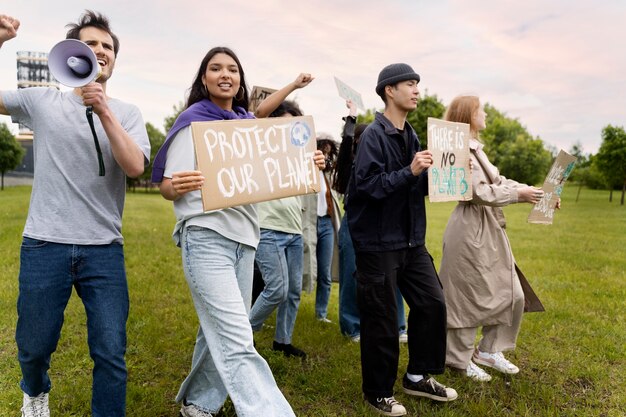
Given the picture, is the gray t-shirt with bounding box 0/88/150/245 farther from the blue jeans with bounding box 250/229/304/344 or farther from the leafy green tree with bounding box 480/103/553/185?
the leafy green tree with bounding box 480/103/553/185

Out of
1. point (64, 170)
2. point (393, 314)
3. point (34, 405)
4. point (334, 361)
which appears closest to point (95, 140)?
point (64, 170)

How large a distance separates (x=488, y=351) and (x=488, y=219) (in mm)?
1130

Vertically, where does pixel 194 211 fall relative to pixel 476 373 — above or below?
above

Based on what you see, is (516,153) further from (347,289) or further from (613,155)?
(347,289)

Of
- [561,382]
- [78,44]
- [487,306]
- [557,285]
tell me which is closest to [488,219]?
[487,306]

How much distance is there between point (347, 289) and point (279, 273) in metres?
1.20

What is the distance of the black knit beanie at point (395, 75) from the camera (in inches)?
153

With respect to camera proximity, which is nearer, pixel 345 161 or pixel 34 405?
pixel 34 405

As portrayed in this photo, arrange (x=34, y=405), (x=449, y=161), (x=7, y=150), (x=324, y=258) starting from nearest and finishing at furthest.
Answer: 1. (x=34, y=405)
2. (x=449, y=161)
3. (x=324, y=258)
4. (x=7, y=150)

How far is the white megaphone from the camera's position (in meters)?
2.58

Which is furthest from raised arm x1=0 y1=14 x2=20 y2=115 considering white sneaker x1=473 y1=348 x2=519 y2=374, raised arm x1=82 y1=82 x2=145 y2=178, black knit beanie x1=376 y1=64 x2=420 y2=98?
white sneaker x1=473 y1=348 x2=519 y2=374

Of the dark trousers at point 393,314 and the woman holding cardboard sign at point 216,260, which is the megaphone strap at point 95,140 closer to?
the woman holding cardboard sign at point 216,260

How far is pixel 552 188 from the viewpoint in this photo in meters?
5.02

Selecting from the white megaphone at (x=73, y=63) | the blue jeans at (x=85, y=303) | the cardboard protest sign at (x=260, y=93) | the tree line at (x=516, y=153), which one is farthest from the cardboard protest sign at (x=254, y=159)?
the tree line at (x=516, y=153)
